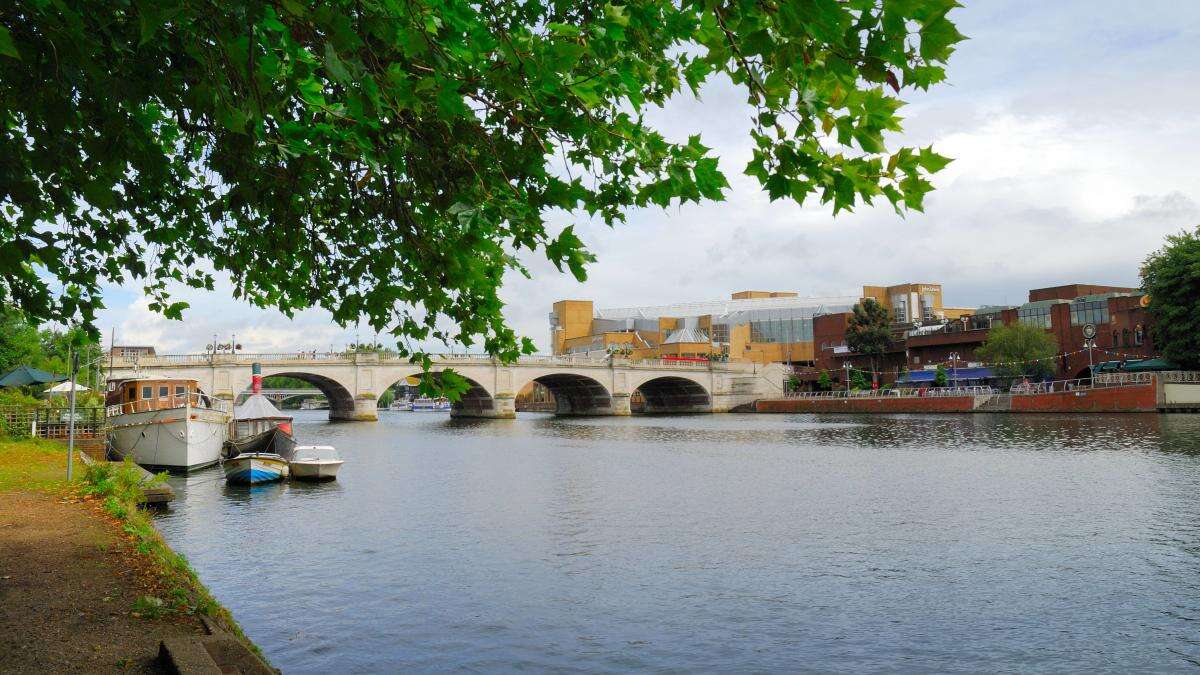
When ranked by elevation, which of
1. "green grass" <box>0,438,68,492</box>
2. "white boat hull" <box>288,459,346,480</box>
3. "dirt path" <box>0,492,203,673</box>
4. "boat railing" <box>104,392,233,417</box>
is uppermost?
"boat railing" <box>104,392,233,417</box>

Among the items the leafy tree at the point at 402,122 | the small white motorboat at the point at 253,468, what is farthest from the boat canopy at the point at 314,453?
the leafy tree at the point at 402,122

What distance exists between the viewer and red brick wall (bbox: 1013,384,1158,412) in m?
63.4

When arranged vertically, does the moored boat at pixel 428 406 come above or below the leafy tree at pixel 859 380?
below

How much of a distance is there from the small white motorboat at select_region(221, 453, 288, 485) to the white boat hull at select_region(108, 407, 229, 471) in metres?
4.32

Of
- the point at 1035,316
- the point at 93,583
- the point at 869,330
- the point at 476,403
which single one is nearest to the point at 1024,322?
the point at 1035,316

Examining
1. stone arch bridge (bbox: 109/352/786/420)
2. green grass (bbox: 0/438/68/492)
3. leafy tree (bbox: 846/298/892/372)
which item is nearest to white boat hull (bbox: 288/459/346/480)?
green grass (bbox: 0/438/68/492)

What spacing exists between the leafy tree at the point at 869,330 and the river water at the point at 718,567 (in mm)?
69101

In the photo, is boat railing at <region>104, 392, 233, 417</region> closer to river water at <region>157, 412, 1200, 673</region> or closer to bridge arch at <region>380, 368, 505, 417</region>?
river water at <region>157, 412, 1200, 673</region>

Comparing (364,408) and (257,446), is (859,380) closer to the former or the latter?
(364,408)

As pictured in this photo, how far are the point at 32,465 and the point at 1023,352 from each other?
251 feet

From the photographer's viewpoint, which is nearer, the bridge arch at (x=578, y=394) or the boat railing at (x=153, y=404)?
the boat railing at (x=153, y=404)

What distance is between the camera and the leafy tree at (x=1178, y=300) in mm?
62344

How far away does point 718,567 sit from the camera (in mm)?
14938

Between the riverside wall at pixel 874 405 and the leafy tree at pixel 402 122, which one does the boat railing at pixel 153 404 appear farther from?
the riverside wall at pixel 874 405
